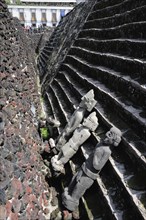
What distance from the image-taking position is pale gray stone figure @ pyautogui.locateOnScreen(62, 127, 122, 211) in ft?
11.7

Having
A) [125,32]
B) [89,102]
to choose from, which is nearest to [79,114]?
[89,102]

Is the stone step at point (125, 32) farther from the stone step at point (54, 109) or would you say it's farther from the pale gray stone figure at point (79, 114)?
the stone step at point (54, 109)

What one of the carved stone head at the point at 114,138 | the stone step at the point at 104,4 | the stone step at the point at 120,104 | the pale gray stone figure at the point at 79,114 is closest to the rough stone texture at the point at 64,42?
the stone step at the point at 104,4

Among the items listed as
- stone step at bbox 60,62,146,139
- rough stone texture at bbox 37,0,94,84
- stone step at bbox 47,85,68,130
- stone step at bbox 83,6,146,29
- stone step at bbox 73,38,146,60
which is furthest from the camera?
rough stone texture at bbox 37,0,94,84

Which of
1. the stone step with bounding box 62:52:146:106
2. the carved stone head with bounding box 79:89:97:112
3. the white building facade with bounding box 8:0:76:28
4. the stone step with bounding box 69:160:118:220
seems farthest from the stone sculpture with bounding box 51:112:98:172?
the white building facade with bounding box 8:0:76:28

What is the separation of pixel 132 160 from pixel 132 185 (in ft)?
1.31

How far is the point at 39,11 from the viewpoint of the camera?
1576 inches

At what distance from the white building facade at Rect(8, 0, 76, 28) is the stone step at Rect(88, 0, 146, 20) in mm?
32820

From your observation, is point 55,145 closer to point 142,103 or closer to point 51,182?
point 51,182

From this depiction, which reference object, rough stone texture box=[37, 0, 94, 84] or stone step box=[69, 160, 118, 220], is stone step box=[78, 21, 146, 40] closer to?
rough stone texture box=[37, 0, 94, 84]

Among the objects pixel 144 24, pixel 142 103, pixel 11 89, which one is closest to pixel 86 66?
pixel 144 24

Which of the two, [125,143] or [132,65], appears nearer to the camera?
[125,143]

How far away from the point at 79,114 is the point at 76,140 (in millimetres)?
618

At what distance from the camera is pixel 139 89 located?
160 inches
